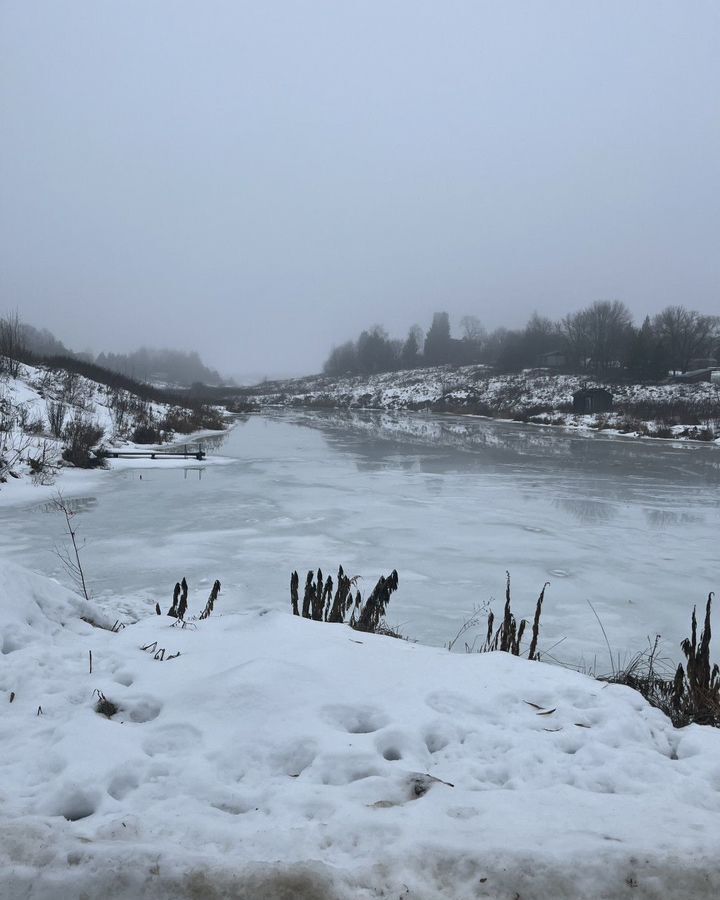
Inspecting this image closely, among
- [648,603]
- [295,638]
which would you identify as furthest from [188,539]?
[648,603]

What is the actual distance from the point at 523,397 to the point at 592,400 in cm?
1452

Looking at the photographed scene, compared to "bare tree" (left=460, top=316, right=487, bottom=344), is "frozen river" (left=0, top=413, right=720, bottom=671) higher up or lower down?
lower down

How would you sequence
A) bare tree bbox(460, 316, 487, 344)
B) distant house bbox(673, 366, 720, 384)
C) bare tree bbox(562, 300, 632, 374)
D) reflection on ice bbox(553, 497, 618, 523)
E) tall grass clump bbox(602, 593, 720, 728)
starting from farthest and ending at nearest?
bare tree bbox(460, 316, 487, 344) → bare tree bbox(562, 300, 632, 374) → distant house bbox(673, 366, 720, 384) → reflection on ice bbox(553, 497, 618, 523) → tall grass clump bbox(602, 593, 720, 728)

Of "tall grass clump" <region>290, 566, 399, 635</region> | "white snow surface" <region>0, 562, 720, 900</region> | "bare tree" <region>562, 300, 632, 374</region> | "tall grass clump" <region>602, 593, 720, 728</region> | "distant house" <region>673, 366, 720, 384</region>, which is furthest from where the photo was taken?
"bare tree" <region>562, 300, 632, 374</region>

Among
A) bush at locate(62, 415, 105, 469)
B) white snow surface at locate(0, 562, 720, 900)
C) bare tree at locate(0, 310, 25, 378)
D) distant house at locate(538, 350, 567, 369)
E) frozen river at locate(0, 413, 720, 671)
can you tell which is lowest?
frozen river at locate(0, 413, 720, 671)

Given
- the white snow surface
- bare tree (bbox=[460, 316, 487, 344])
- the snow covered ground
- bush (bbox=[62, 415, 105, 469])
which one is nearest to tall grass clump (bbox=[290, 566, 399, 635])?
the white snow surface

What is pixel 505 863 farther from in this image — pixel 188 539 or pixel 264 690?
pixel 188 539

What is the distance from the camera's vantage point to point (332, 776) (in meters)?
2.27

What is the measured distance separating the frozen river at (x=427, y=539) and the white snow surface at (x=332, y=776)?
67.9 inches

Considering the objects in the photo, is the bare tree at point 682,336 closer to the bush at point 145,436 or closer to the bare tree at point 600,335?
the bare tree at point 600,335

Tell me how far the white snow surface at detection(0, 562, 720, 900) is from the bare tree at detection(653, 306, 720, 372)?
58072mm

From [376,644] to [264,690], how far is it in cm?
114

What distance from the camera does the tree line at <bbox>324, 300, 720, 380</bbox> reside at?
5478cm

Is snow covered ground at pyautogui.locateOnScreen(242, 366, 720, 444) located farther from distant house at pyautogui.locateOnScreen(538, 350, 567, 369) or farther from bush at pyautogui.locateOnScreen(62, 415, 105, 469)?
bush at pyautogui.locateOnScreen(62, 415, 105, 469)
